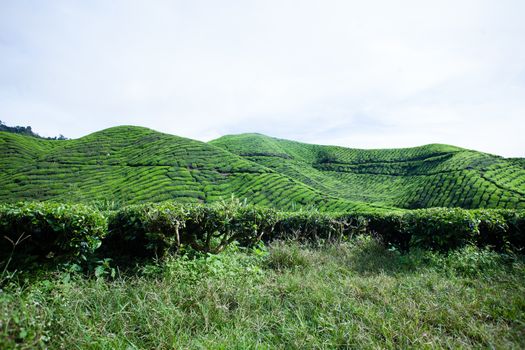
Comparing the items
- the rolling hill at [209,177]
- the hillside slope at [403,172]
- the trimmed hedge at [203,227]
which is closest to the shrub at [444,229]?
the trimmed hedge at [203,227]

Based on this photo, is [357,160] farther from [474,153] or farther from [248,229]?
[248,229]

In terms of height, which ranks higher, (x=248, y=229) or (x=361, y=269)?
(x=248, y=229)

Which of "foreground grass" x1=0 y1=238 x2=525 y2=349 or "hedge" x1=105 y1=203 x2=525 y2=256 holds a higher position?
"hedge" x1=105 y1=203 x2=525 y2=256

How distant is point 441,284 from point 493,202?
25.2 meters

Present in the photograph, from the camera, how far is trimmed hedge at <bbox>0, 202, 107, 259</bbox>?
14.4 ft

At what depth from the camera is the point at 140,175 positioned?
2812 centimetres

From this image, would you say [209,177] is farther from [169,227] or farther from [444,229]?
[444,229]

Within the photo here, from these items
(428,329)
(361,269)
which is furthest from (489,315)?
(361,269)

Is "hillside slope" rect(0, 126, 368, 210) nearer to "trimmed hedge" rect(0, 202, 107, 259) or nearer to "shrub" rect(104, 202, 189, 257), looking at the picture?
"shrub" rect(104, 202, 189, 257)

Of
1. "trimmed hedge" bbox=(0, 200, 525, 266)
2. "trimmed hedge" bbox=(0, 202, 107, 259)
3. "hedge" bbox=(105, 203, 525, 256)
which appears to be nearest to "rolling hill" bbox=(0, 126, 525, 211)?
"hedge" bbox=(105, 203, 525, 256)

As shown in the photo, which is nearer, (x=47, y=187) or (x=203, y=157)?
(x=47, y=187)

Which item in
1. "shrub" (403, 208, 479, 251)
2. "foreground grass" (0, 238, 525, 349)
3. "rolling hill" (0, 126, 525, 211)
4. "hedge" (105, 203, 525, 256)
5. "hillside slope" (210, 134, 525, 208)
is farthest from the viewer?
"hillside slope" (210, 134, 525, 208)

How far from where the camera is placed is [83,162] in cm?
3189

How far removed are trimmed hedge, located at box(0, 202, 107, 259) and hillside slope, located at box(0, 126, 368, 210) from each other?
60.9 feet
